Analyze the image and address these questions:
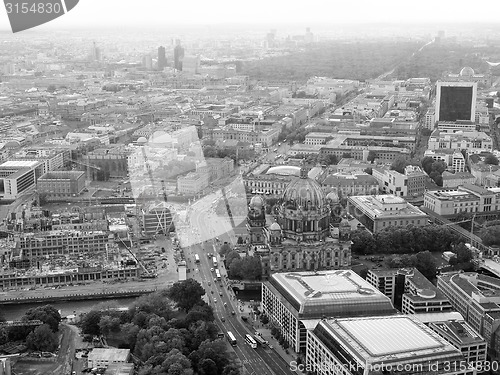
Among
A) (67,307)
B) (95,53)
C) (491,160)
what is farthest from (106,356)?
(95,53)

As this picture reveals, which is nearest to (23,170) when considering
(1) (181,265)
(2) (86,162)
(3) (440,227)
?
(2) (86,162)

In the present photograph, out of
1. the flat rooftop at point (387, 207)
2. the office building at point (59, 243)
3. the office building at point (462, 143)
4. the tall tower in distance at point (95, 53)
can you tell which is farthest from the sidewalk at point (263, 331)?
the tall tower in distance at point (95, 53)

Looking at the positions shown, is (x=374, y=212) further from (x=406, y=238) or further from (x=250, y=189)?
(x=250, y=189)

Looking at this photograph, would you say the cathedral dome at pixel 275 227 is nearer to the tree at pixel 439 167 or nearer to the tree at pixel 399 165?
the tree at pixel 399 165

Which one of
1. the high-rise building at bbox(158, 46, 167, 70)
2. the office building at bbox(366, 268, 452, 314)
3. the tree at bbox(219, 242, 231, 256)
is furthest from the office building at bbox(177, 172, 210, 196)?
the high-rise building at bbox(158, 46, 167, 70)

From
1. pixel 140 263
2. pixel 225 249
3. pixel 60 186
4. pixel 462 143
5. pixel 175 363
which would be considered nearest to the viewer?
pixel 175 363

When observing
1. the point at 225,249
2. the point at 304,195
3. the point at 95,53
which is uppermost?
the point at 304,195

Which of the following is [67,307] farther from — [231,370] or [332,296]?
[332,296]
